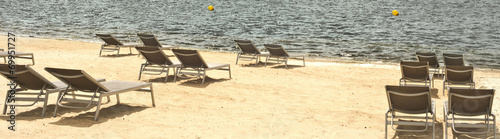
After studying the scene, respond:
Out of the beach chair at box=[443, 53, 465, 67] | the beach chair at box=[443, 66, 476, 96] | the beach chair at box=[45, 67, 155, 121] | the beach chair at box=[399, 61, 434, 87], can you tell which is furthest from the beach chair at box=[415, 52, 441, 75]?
the beach chair at box=[45, 67, 155, 121]

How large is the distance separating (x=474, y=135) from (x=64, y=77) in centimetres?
535

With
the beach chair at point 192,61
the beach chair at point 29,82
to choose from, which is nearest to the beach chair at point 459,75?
the beach chair at point 192,61

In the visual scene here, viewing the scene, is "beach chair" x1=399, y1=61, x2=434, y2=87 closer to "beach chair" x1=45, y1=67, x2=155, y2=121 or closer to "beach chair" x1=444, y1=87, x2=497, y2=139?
"beach chair" x1=444, y1=87, x2=497, y2=139

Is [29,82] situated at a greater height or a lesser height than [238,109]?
greater

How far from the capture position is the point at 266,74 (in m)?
12.5

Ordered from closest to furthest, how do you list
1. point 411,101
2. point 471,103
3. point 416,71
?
point 471,103
point 411,101
point 416,71

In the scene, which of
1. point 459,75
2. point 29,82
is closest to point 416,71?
point 459,75

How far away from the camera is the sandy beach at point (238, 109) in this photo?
7117 mm

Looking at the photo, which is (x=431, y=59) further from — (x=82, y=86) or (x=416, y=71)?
(x=82, y=86)

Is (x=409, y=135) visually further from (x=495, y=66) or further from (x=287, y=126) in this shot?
(x=495, y=66)

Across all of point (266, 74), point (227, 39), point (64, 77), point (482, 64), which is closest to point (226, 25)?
point (227, 39)

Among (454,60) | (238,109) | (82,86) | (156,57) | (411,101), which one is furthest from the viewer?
(454,60)

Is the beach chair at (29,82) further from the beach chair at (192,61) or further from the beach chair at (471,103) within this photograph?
the beach chair at (471,103)

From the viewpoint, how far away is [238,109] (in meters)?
8.51
